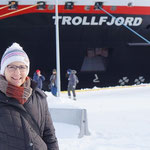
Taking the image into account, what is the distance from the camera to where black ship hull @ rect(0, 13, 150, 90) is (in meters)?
12.6

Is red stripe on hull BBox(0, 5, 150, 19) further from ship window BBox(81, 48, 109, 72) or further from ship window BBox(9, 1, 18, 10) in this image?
ship window BBox(81, 48, 109, 72)

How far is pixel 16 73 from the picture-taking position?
193cm

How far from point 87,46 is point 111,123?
259 inches

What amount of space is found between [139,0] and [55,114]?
8.81 m

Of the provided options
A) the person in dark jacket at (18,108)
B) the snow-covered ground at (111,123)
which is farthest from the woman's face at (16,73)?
the snow-covered ground at (111,123)

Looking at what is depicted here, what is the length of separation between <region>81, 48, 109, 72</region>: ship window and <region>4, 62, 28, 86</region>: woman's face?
1204 centimetres

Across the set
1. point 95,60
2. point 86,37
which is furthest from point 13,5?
point 95,60

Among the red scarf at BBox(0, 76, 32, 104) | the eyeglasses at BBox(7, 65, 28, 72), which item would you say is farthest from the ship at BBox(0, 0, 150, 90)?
the red scarf at BBox(0, 76, 32, 104)

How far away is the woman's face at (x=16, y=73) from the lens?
6.31 ft

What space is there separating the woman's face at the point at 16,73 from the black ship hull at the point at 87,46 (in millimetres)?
10857

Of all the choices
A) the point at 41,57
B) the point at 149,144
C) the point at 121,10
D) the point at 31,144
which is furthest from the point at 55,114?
the point at 121,10

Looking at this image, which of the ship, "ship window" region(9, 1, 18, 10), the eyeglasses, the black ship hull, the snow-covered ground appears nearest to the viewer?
the eyeglasses

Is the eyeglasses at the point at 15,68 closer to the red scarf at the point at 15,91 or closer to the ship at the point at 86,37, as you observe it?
the red scarf at the point at 15,91

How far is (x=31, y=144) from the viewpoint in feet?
6.32
